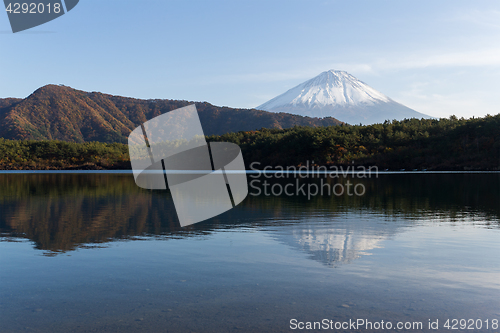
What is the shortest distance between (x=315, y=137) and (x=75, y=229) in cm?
7940

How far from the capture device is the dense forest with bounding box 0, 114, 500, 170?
7512 centimetres

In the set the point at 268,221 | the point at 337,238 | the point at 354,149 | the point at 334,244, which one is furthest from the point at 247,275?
the point at 354,149

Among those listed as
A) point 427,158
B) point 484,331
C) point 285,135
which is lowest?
point 484,331

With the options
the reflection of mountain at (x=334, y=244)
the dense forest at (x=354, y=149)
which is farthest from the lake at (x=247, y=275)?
the dense forest at (x=354, y=149)

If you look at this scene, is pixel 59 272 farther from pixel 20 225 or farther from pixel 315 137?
pixel 315 137

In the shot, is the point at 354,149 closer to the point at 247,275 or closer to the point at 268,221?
the point at 268,221

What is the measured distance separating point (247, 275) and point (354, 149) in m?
81.8

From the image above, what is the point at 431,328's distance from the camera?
4.83m

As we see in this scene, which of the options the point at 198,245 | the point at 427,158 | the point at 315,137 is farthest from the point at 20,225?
the point at 315,137

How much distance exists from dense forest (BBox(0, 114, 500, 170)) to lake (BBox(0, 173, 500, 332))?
67.2 metres

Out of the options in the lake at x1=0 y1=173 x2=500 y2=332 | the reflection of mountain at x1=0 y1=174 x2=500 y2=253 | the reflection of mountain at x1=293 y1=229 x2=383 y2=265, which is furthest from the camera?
the reflection of mountain at x1=0 y1=174 x2=500 y2=253

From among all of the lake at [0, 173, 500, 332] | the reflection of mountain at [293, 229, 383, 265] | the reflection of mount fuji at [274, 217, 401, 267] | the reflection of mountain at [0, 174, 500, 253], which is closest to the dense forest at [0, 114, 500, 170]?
the reflection of mountain at [0, 174, 500, 253]

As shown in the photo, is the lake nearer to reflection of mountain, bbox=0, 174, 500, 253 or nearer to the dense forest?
reflection of mountain, bbox=0, 174, 500, 253

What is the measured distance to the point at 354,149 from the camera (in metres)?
85.9
